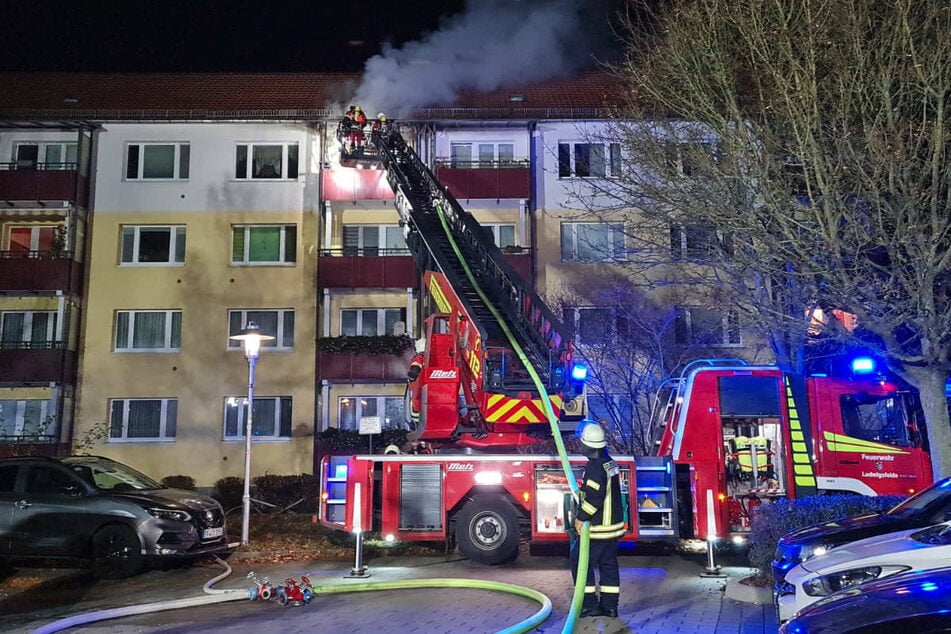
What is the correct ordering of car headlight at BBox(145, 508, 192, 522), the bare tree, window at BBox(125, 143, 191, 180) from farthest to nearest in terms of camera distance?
window at BBox(125, 143, 191, 180) < car headlight at BBox(145, 508, 192, 522) < the bare tree

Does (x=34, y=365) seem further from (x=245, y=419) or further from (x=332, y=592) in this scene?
(x=332, y=592)

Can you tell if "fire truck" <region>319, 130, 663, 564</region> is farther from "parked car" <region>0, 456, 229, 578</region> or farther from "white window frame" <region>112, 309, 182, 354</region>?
"white window frame" <region>112, 309, 182, 354</region>

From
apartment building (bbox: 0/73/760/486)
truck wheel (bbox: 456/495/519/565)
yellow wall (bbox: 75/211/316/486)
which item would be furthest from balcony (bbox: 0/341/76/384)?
truck wheel (bbox: 456/495/519/565)

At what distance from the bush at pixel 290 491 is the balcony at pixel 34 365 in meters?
6.92

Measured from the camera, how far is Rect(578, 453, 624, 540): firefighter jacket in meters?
7.46

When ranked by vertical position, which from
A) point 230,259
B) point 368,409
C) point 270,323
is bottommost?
point 368,409

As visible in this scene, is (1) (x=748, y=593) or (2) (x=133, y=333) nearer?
(1) (x=748, y=593)

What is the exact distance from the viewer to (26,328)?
2336cm

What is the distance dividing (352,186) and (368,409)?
645 centimetres

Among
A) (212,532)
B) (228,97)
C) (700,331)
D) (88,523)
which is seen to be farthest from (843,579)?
(228,97)

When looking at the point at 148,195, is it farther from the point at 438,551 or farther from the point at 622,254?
the point at 438,551

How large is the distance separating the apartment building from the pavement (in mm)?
11484

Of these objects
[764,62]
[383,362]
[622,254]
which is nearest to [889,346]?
[764,62]

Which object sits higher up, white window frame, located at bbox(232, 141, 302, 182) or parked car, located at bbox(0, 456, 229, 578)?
white window frame, located at bbox(232, 141, 302, 182)
